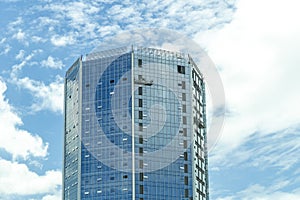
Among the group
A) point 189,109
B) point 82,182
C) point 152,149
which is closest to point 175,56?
point 189,109

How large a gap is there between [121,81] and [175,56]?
16953 mm

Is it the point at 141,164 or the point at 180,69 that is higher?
the point at 180,69

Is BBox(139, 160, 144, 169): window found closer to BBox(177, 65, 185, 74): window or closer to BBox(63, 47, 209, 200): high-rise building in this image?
BBox(63, 47, 209, 200): high-rise building

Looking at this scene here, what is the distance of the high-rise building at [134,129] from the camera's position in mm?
159875

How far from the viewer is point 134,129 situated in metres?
161

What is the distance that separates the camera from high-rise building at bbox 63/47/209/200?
525 ft

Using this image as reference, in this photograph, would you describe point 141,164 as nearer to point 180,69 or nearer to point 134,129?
point 134,129

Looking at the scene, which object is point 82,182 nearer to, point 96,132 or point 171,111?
point 96,132

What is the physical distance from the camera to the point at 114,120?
540 ft

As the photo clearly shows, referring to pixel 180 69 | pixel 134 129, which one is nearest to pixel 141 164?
pixel 134 129

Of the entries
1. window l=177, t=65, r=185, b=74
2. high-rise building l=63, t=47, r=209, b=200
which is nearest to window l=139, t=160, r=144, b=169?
high-rise building l=63, t=47, r=209, b=200

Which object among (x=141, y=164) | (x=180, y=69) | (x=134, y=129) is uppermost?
(x=180, y=69)

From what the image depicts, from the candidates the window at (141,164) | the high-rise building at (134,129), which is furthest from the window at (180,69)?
the window at (141,164)

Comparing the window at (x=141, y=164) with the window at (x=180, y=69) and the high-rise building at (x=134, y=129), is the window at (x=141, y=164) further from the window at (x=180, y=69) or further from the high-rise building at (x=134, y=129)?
the window at (x=180, y=69)
